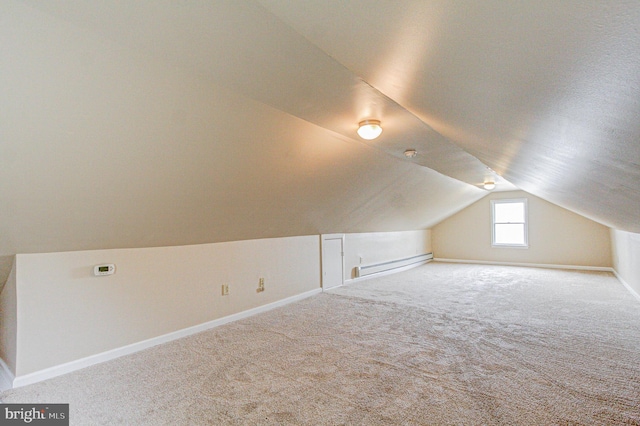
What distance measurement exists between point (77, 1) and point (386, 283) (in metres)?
5.56

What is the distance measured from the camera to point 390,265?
697 centimetres

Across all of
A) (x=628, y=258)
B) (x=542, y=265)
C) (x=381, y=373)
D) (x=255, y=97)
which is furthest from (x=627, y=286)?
(x=255, y=97)

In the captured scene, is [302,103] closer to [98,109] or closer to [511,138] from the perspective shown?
[98,109]

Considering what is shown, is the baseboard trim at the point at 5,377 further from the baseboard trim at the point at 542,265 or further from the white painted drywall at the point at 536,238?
the white painted drywall at the point at 536,238

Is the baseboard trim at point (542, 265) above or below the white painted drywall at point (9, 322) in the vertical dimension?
below

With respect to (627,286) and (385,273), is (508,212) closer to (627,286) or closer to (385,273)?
(627,286)

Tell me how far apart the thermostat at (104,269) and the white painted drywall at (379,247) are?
371cm

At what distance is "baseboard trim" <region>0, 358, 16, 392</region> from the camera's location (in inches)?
86.6

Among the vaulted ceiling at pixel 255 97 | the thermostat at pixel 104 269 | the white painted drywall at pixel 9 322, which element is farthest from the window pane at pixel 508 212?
the white painted drywall at pixel 9 322

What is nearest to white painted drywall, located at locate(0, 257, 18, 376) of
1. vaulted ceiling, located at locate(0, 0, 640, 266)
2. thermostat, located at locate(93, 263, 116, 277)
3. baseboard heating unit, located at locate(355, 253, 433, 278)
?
vaulted ceiling, located at locate(0, 0, 640, 266)

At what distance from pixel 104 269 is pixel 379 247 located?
5.07 meters

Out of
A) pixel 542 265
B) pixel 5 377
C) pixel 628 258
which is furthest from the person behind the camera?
pixel 542 265

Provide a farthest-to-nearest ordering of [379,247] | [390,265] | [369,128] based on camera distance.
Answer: [390,265] < [379,247] < [369,128]

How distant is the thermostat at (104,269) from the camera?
8.57ft
